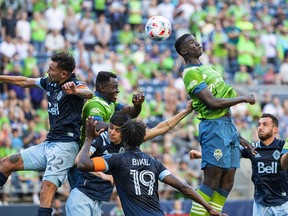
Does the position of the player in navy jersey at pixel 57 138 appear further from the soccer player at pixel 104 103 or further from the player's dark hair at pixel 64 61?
the soccer player at pixel 104 103

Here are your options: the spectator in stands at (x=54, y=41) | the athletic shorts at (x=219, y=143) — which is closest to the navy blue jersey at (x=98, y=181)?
the athletic shorts at (x=219, y=143)

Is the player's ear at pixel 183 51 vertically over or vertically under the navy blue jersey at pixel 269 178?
over

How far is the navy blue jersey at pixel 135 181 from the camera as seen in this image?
411 inches

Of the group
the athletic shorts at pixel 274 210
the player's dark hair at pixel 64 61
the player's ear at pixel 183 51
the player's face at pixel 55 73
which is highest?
the player's ear at pixel 183 51

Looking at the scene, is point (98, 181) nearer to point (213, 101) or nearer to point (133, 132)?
point (133, 132)

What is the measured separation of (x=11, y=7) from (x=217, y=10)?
22.2 feet

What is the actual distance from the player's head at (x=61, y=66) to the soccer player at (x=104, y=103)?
51 centimetres

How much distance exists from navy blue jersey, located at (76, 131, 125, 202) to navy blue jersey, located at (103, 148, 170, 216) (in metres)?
1.36

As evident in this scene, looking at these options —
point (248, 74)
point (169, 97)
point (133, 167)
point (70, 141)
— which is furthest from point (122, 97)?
point (133, 167)

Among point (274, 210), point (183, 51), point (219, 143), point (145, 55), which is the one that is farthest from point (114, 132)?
point (145, 55)

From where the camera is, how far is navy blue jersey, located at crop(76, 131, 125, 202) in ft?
39.0

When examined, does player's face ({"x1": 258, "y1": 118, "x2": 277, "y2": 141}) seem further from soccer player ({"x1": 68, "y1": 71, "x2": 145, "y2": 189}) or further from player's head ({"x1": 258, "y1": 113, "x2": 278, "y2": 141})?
soccer player ({"x1": 68, "y1": 71, "x2": 145, "y2": 189})

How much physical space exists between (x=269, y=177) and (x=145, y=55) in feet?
36.9

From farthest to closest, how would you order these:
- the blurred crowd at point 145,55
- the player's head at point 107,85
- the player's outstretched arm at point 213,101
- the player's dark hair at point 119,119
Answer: the blurred crowd at point 145,55
the player's head at point 107,85
the player's outstretched arm at point 213,101
the player's dark hair at point 119,119
